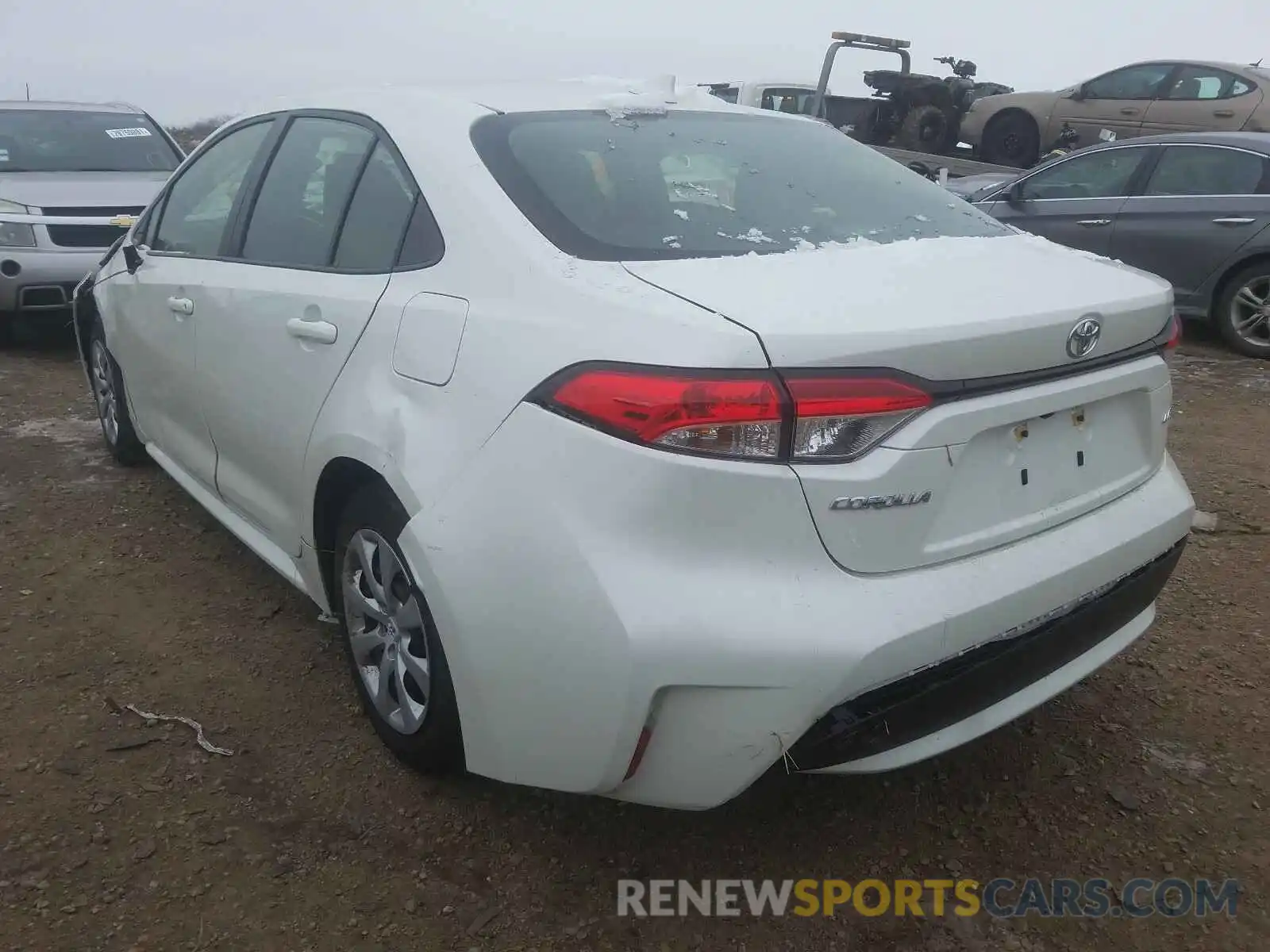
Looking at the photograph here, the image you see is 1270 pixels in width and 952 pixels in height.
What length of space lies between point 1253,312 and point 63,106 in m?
8.38

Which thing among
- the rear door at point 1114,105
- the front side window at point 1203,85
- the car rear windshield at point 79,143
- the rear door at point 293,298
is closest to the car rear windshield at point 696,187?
the rear door at point 293,298

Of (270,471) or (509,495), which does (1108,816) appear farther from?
(270,471)

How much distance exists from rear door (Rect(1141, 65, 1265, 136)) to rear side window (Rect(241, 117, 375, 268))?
360 inches

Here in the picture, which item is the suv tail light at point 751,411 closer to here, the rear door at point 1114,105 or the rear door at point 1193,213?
the rear door at point 1193,213

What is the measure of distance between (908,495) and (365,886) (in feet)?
4.48

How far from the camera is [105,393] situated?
14.9ft

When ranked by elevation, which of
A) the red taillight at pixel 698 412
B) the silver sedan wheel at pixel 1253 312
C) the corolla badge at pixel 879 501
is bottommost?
the silver sedan wheel at pixel 1253 312

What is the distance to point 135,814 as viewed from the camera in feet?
7.81

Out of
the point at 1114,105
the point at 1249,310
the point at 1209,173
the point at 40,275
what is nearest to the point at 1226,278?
the point at 1249,310

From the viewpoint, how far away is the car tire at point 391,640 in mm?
2215

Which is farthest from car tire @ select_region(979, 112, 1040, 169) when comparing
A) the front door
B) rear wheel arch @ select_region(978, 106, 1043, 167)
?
the front door

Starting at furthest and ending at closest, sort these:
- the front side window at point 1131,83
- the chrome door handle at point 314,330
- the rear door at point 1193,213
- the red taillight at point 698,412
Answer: the front side window at point 1131,83
the rear door at point 1193,213
the chrome door handle at point 314,330
the red taillight at point 698,412

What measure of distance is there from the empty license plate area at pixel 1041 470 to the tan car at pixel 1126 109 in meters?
8.62

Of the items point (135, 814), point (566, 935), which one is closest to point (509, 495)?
point (566, 935)
